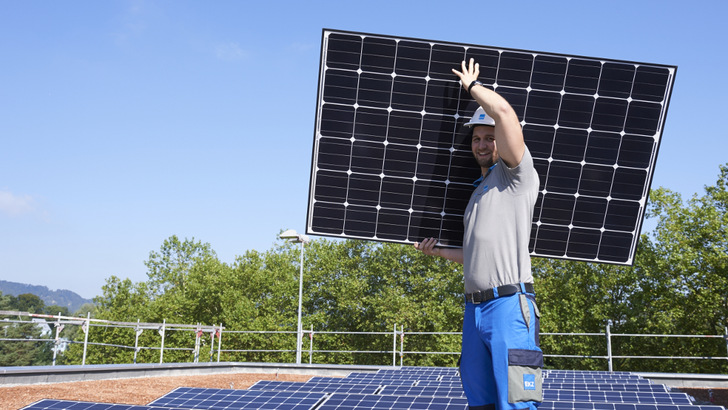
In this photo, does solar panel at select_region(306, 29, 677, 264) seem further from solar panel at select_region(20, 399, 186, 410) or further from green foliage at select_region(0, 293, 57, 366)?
green foliage at select_region(0, 293, 57, 366)

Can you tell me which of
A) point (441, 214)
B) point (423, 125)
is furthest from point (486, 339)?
point (423, 125)

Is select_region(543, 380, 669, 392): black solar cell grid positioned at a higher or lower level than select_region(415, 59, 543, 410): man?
lower

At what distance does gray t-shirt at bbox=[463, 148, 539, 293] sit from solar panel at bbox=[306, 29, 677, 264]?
185cm

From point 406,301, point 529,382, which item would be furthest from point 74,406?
point 406,301

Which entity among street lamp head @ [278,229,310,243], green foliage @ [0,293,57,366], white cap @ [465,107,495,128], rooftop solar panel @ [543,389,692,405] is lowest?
green foliage @ [0,293,57,366]

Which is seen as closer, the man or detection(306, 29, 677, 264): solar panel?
the man

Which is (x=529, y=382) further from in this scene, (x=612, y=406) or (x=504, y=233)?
(x=612, y=406)

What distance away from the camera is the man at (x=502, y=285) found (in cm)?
340

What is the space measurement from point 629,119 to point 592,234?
1.19 meters

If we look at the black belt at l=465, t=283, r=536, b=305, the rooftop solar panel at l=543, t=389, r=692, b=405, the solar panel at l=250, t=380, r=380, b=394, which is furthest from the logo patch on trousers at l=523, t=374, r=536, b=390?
the solar panel at l=250, t=380, r=380, b=394

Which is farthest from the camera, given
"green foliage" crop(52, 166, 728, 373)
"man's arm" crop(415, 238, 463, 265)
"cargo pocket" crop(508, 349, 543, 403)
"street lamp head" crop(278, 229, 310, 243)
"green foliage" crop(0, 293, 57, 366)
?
"green foliage" crop(0, 293, 57, 366)

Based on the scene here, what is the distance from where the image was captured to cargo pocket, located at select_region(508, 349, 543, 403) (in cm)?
335

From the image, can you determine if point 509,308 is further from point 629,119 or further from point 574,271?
point 574,271

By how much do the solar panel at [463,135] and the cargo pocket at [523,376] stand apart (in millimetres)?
2378
